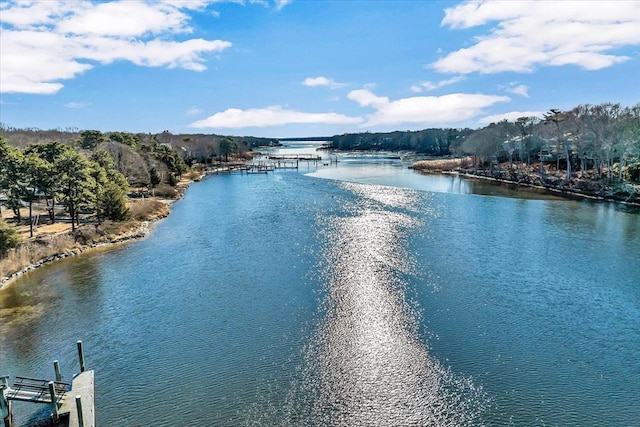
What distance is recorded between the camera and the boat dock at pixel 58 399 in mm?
13203

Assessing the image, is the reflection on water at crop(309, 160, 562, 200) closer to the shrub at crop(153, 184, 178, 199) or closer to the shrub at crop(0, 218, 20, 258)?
the shrub at crop(153, 184, 178, 199)

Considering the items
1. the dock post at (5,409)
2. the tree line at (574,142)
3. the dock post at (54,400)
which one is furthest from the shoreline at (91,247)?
the tree line at (574,142)

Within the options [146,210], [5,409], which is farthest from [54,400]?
[146,210]

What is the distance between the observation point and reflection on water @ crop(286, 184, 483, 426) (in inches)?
562

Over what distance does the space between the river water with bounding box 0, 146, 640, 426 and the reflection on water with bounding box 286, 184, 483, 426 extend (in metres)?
0.07

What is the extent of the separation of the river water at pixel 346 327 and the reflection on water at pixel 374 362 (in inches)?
2.8

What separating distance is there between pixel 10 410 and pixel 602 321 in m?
24.1

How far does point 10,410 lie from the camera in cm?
1348

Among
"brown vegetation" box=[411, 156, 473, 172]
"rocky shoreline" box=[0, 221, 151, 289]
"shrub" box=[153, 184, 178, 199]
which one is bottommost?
"rocky shoreline" box=[0, 221, 151, 289]

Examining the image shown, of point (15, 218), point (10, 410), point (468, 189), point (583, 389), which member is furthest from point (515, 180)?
point (10, 410)

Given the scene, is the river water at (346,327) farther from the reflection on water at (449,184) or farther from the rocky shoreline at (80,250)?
the reflection on water at (449,184)

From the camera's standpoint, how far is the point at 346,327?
65.9ft

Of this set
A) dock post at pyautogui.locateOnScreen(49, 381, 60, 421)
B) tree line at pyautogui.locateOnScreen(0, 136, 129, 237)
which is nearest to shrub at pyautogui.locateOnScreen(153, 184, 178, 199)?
tree line at pyautogui.locateOnScreen(0, 136, 129, 237)

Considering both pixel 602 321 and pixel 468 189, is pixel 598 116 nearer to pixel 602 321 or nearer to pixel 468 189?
pixel 468 189
